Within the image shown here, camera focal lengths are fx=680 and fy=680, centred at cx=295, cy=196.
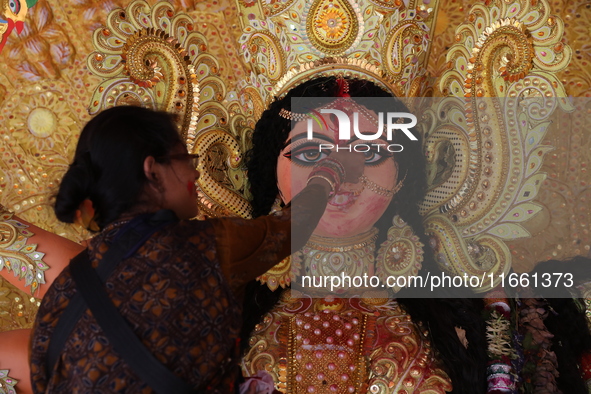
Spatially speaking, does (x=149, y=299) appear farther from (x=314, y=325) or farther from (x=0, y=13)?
(x=0, y=13)

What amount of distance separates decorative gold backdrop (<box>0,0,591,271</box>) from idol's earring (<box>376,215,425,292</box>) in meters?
0.42

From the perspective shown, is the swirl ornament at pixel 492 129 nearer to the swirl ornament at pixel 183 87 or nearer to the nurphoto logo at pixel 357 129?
the nurphoto logo at pixel 357 129

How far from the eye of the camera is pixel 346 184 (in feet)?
8.33

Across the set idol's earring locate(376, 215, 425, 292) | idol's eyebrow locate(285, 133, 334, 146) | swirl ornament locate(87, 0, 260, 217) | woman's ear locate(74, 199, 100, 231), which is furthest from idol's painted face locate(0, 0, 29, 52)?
idol's earring locate(376, 215, 425, 292)

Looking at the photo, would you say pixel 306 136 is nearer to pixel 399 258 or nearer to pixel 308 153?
pixel 308 153

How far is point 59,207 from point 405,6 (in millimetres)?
1619

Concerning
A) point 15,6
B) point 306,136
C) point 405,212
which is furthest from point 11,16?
point 405,212

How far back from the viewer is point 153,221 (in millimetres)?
1639

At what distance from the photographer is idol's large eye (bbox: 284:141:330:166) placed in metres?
2.54

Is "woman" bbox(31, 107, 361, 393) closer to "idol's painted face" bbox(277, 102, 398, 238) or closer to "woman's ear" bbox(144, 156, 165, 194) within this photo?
"woman's ear" bbox(144, 156, 165, 194)

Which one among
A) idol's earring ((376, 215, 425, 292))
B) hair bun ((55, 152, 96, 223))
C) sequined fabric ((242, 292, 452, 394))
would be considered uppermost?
hair bun ((55, 152, 96, 223))

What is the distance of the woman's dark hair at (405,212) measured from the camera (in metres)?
2.46

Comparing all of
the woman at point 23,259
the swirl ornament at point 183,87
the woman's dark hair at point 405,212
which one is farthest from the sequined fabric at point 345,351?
the woman at point 23,259

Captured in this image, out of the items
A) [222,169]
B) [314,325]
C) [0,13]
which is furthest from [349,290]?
[0,13]
